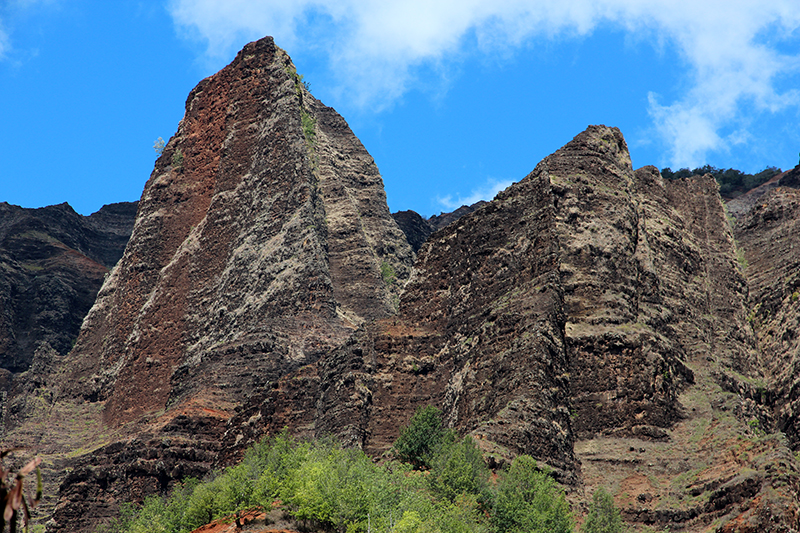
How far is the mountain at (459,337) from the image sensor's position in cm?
3034

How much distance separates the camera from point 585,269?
1391 inches

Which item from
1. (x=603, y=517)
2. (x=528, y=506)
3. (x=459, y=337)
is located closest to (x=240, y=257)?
(x=459, y=337)

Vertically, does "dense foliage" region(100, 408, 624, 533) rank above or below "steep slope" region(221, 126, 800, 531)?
below

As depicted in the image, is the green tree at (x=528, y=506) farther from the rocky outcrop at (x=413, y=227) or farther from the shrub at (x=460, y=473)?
the rocky outcrop at (x=413, y=227)

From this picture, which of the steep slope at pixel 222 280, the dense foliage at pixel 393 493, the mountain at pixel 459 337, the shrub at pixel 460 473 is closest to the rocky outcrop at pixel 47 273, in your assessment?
the steep slope at pixel 222 280

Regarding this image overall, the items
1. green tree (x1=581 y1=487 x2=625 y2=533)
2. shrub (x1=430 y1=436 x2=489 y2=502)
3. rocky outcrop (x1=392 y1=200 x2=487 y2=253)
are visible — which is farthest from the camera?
rocky outcrop (x1=392 y1=200 x2=487 y2=253)

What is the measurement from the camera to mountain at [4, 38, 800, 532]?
30.3 m

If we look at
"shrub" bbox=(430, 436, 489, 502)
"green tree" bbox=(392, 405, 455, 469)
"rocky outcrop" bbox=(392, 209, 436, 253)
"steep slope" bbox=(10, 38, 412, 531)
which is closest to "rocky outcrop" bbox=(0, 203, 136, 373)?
"steep slope" bbox=(10, 38, 412, 531)

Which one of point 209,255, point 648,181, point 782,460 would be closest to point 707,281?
point 648,181

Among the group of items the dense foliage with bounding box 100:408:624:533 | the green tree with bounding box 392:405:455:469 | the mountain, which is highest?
the mountain

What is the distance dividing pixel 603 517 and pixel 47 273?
3084 inches

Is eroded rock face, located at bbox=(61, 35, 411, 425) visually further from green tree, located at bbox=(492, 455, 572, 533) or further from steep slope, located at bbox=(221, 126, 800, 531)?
green tree, located at bbox=(492, 455, 572, 533)

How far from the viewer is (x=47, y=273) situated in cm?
9412

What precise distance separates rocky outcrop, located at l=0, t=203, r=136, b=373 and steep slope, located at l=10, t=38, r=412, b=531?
24.6 m
